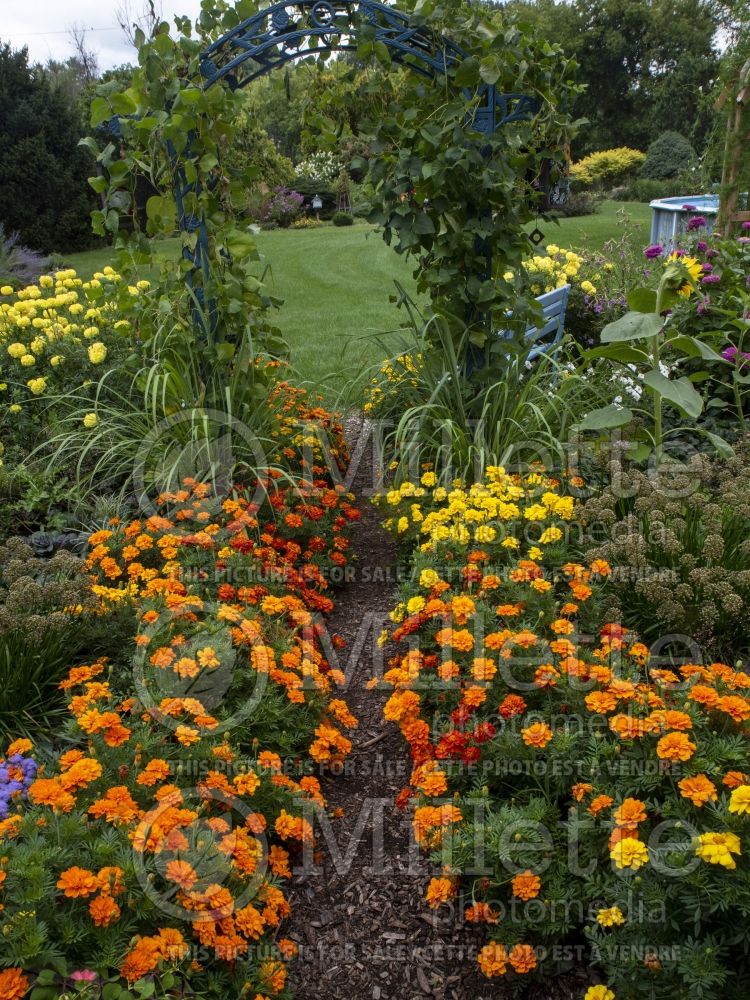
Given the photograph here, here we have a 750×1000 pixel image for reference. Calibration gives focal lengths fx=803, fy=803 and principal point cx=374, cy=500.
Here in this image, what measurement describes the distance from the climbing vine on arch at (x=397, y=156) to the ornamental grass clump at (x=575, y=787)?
65.7 inches

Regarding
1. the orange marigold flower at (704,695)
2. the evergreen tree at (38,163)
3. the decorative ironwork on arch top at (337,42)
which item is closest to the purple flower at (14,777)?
the orange marigold flower at (704,695)

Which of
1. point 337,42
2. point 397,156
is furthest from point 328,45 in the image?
point 397,156

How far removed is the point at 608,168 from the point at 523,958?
77.3 ft

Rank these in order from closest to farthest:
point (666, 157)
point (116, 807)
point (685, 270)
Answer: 1. point (116, 807)
2. point (685, 270)
3. point (666, 157)

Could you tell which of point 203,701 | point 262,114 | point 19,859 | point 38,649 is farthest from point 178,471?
point 262,114

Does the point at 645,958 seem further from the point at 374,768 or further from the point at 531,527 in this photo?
the point at 531,527

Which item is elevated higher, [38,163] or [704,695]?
[38,163]

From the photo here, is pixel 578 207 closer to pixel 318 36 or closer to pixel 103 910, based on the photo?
pixel 318 36

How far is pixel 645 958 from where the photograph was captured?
5.22 ft

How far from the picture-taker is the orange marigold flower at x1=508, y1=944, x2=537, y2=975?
67.4 inches

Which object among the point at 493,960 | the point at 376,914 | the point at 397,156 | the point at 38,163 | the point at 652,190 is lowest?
the point at 376,914

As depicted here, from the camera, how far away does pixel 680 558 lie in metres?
2.59

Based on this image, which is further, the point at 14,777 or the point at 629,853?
the point at 14,777

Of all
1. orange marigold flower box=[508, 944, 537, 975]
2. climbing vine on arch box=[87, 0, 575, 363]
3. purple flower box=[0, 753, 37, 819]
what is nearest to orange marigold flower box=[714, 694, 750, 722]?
orange marigold flower box=[508, 944, 537, 975]
